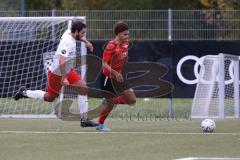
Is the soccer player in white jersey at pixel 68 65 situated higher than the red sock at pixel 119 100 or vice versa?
the soccer player in white jersey at pixel 68 65

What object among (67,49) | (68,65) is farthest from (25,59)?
(67,49)

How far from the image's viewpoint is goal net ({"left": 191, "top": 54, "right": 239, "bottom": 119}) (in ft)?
62.2

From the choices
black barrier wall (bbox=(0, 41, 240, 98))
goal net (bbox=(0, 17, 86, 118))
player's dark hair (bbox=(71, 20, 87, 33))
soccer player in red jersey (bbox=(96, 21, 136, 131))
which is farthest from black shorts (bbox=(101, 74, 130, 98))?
black barrier wall (bbox=(0, 41, 240, 98))

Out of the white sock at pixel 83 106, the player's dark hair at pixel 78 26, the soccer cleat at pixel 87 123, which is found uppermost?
the player's dark hair at pixel 78 26

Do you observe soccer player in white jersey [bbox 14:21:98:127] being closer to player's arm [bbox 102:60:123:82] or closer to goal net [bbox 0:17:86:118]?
player's arm [bbox 102:60:123:82]

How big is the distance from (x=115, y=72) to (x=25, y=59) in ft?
18.1

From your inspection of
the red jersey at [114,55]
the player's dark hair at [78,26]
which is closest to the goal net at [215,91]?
the red jersey at [114,55]

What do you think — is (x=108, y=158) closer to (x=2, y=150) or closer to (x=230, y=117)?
(x=2, y=150)

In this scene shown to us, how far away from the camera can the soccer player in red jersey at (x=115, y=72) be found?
15.8 m

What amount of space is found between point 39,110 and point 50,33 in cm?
188

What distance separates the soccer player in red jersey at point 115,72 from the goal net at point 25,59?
4.41m

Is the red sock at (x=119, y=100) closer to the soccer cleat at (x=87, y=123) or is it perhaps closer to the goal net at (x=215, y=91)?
the soccer cleat at (x=87, y=123)

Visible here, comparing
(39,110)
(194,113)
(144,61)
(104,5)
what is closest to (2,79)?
(39,110)

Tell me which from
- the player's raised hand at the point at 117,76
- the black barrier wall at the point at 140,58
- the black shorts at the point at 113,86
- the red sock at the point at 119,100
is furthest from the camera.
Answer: the black barrier wall at the point at 140,58
